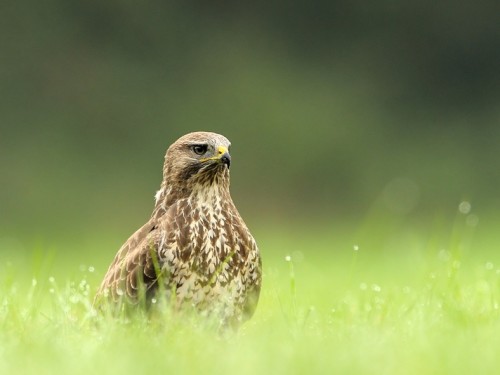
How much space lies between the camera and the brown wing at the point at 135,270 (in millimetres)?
5188

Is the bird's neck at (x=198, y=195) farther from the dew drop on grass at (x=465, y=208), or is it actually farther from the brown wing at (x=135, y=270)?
the dew drop on grass at (x=465, y=208)

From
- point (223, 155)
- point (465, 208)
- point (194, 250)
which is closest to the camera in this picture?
point (194, 250)

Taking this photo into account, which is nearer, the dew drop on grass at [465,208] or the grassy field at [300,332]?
the grassy field at [300,332]

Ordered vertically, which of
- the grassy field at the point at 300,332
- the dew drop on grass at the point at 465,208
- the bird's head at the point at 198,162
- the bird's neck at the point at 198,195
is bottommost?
the grassy field at the point at 300,332

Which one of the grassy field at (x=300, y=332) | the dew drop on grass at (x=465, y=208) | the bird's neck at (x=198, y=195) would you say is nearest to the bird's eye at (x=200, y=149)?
the bird's neck at (x=198, y=195)

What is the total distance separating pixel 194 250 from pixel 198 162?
43cm

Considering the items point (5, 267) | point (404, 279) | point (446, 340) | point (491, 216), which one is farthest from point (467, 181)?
point (446, 340)

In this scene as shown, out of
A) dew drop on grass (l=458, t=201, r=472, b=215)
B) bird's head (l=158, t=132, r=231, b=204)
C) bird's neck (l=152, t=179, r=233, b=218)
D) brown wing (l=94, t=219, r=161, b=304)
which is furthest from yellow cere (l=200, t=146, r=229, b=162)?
dew drop on grass (l=458, t=201, r=472, b=215)

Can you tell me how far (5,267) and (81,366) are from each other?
7.13 ft

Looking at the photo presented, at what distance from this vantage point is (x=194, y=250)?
203 inches

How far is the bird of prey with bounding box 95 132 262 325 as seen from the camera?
511 centimetres

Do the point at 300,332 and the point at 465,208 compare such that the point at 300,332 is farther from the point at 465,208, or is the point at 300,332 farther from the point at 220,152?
the point at 465,208

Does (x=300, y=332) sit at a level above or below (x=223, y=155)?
below

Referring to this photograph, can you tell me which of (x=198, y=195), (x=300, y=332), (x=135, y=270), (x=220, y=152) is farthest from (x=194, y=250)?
(x=300, y=332)
